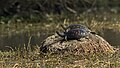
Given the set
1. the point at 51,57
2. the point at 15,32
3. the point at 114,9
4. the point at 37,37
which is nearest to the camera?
the point at 51,57

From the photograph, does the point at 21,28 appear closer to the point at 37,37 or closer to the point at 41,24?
the point at 41,24

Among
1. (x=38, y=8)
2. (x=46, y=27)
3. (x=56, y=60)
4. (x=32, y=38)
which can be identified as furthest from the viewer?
(x=38, y=8)

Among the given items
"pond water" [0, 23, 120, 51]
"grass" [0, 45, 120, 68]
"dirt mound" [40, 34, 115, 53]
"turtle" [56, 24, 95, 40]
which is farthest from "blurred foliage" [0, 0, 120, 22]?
"grass" [0, 45, 120, 68]

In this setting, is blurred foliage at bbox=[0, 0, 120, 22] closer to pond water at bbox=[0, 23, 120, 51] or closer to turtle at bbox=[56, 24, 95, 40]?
pond water at bbox=[0, 23, 120, 51]

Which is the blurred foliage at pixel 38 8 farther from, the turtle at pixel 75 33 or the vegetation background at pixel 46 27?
the turtle at pixel 75 33

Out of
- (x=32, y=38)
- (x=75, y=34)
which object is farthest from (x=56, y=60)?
(x=32, y=38)

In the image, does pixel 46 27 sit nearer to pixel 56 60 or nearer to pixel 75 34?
pixel 75 34

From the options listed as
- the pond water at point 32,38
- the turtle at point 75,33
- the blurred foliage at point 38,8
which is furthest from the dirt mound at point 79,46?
the blurred foliage at point 38,8

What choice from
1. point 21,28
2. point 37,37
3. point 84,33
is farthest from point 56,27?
point 84,33
